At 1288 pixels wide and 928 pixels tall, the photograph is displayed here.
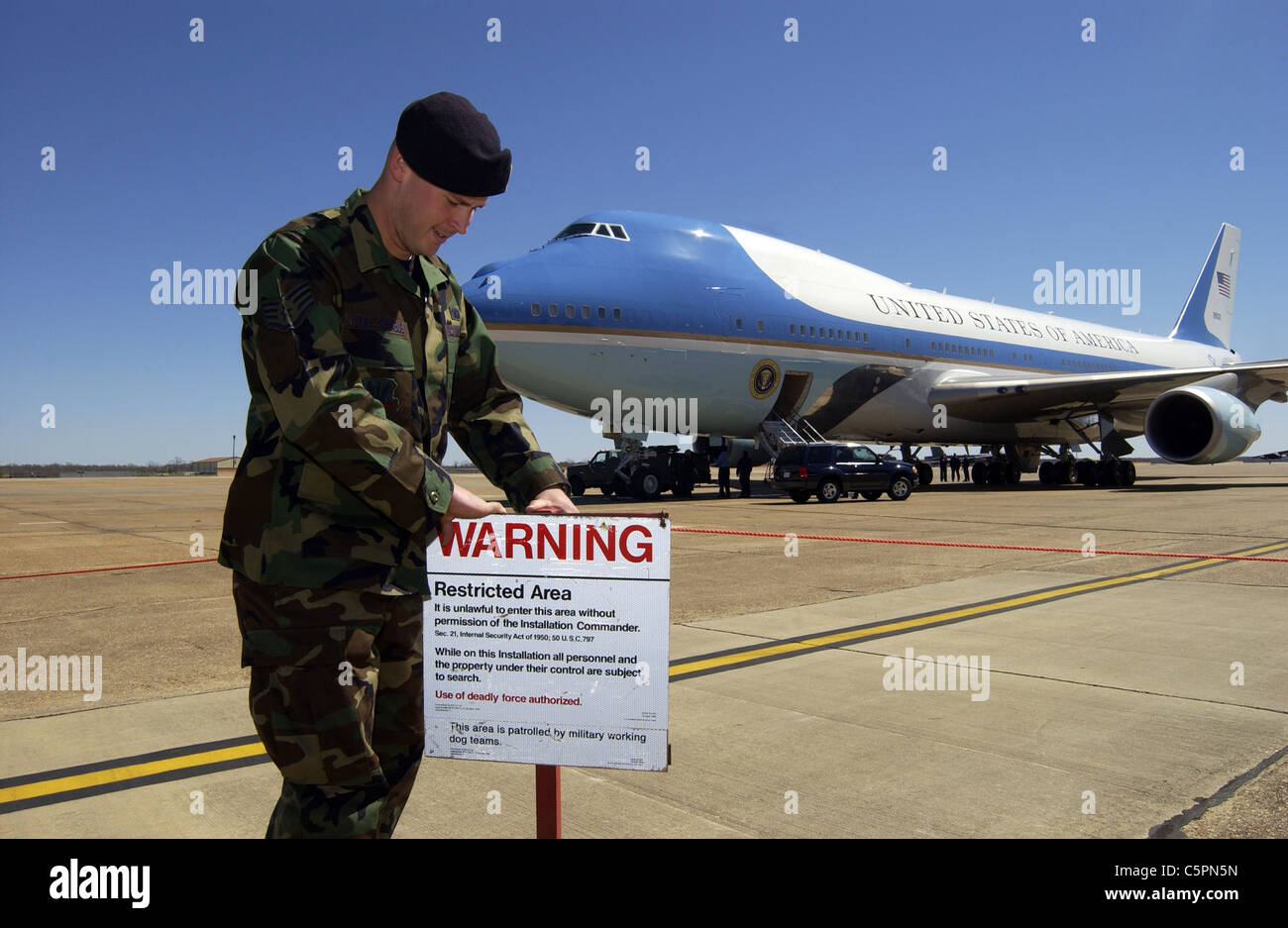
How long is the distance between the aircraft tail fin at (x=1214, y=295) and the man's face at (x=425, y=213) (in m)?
44.2

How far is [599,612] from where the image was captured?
223 centimetres

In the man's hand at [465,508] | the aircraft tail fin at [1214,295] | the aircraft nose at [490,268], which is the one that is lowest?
the man's hand at [465,508]

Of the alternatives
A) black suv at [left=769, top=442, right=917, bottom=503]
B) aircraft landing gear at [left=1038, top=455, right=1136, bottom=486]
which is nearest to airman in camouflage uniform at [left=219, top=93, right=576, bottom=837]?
black suv at [left=769, top=442, right=917, bottom=503]

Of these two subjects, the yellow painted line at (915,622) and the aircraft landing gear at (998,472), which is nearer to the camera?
the yellow painted line at (915,622)

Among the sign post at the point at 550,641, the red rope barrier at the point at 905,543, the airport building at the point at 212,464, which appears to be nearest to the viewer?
the sign post at the point at 550,641

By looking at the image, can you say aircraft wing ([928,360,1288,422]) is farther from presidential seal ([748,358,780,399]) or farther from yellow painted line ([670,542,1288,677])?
yellow painted line ([670,542,1288,677])

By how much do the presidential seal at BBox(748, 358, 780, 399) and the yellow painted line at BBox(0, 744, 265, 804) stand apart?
694 inches

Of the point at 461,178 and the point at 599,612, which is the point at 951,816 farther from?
the point at 461,178

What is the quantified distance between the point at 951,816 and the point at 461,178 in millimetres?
2732

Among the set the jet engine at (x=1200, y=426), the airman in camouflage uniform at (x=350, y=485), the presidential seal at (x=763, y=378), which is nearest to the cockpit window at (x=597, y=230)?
the presidential seal at (x=763, y=378)

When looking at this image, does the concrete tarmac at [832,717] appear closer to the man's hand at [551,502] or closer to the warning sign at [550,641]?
the man's hand at [551,502]

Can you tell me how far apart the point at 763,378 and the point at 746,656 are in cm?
1579

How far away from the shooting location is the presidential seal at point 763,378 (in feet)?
68.7
